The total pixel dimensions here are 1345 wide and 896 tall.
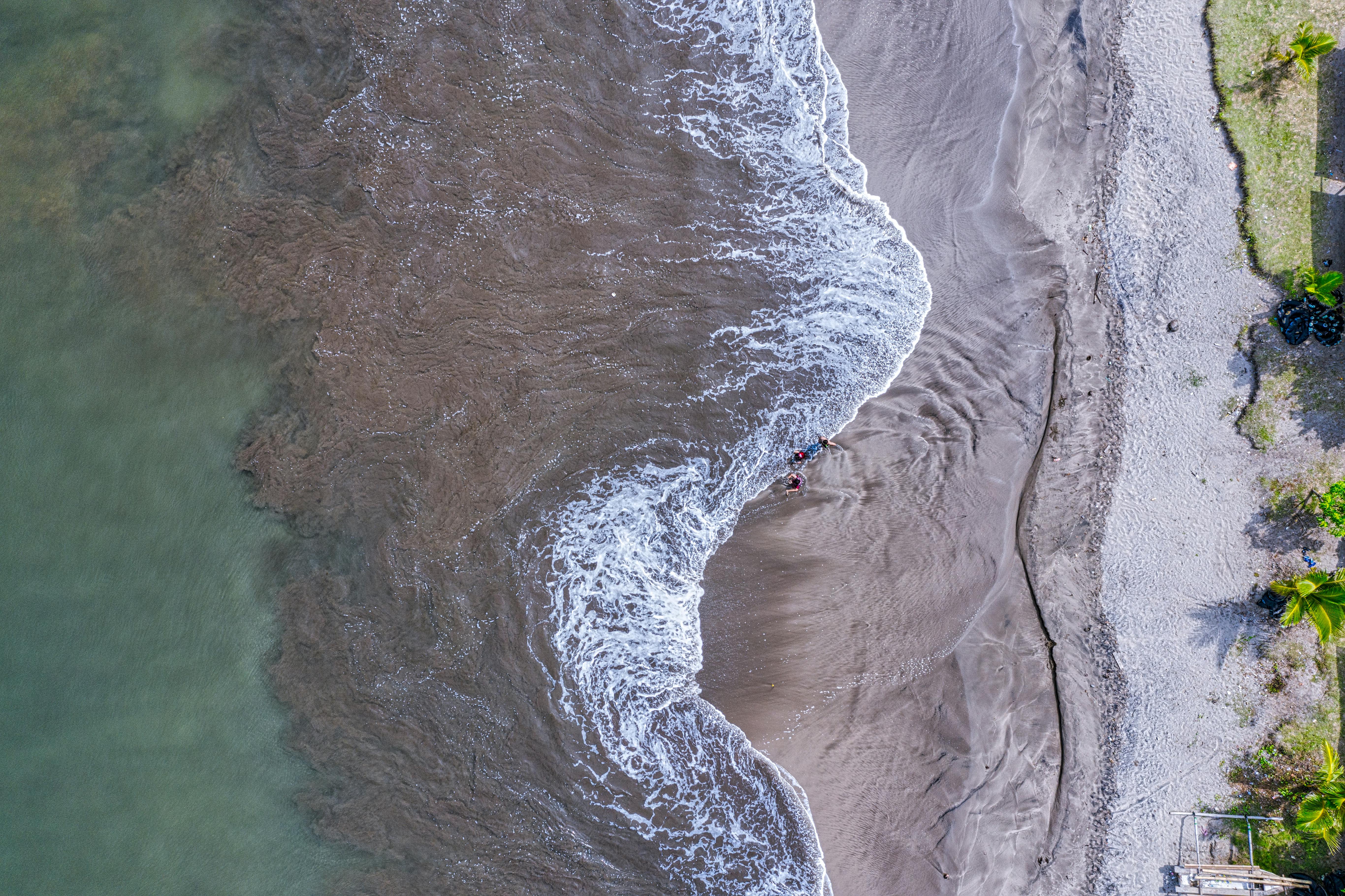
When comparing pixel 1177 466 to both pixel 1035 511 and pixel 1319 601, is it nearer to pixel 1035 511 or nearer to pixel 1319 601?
pixel 1035 511

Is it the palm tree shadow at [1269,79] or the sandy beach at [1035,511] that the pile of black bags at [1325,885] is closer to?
the sandy beach at [1035,511]

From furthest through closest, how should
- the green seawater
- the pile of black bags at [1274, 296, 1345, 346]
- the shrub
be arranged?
the green seawater → the pile of black bags at [1274, 296, 1345, 346] → the shrub

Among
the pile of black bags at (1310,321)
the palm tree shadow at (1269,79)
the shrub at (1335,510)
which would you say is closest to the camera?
the shrub at (1335,510)

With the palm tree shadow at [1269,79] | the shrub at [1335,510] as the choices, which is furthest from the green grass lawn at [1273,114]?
the shrub at [1335,510]

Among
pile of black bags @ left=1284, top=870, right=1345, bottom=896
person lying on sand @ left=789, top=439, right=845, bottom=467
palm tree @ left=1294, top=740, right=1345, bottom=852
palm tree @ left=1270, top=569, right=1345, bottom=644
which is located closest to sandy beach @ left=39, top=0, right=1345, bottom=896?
person lying on sand @ left=789, top=439, right=845, bottom=467

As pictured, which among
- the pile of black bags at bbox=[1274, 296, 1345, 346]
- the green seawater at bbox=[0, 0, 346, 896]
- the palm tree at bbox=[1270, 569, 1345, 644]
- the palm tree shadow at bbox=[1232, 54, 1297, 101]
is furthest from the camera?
the green seawater at bbox=[0, 0, 346, 896]

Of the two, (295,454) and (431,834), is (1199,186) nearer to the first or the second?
(295,454)

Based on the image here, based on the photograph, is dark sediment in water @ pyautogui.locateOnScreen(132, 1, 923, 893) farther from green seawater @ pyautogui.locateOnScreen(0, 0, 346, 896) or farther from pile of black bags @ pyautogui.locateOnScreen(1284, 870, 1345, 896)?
pile of black bags @ pyautogui.locateOnScreen(1284, 870, 1345, 896)

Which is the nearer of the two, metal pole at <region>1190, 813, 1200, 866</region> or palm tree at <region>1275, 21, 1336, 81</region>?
palm tree at <region>1275, 21, 1336, 81</region>
